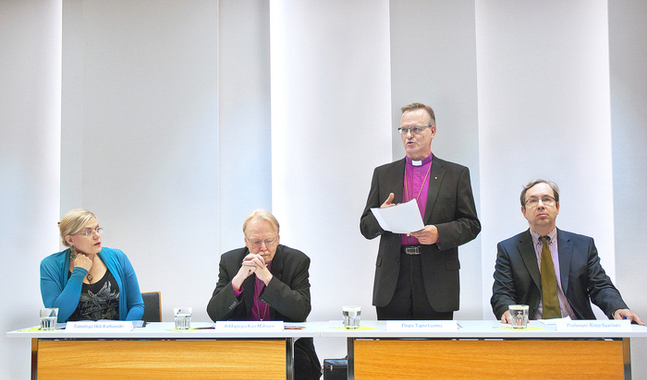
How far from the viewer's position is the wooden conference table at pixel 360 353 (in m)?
2.07

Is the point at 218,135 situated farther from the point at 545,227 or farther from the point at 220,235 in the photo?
the point at 545,227

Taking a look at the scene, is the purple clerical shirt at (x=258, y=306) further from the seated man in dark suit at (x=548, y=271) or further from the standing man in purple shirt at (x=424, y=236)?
the seated man in dark suit at (x=548, y=271)

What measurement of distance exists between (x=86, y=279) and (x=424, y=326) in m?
1.83

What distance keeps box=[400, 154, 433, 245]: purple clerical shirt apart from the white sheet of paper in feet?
1.32

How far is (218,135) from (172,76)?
2.00 feet

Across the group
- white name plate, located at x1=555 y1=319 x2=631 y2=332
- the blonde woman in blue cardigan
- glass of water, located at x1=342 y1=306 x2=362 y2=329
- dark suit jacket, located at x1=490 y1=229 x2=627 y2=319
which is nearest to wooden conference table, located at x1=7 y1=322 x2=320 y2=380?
glass of water, located at x1=342 y1=306 x2=362 y2=329

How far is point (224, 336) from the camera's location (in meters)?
2.19

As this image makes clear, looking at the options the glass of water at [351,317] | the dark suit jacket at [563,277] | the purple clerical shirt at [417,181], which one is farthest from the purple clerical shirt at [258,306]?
the dark suit jacket at [563,277]

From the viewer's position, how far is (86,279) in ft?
9.35

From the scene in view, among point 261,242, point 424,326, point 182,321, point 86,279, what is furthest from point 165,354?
point 424,326

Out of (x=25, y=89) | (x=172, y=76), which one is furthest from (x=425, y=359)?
(x=25, y=89)

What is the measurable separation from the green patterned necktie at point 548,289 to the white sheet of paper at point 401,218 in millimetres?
748

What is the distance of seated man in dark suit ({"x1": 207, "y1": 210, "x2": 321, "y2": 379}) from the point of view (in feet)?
8.36

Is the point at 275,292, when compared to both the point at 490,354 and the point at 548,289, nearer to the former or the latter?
the point at 490,354
